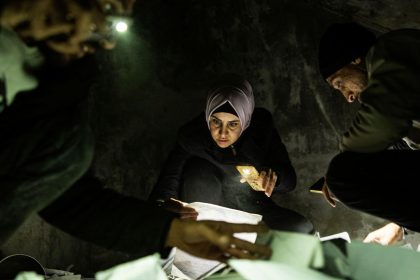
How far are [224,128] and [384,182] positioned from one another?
167cm

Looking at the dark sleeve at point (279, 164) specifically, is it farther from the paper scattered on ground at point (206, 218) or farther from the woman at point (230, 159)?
the paper scattered on ground at point (206, 218)

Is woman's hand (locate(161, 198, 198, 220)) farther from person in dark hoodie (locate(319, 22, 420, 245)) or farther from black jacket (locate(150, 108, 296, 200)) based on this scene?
person in dark hoodie (locate(319, 22, 420, 245))

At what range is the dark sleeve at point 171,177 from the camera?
425 centimetres

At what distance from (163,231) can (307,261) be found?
647 millimetres

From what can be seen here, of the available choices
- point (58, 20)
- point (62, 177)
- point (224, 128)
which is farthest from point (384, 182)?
point (58, 20)

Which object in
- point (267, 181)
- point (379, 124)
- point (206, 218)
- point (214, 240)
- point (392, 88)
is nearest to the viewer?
point (214, 240)

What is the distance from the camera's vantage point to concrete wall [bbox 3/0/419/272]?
4844mm

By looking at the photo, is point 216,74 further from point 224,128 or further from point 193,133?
point 224,128

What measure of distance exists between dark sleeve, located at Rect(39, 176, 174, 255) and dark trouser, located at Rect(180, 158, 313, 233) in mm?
2432

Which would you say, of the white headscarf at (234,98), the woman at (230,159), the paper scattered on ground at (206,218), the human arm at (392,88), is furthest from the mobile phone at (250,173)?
the human arm at (392,88)

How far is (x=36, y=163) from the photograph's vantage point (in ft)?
5.66

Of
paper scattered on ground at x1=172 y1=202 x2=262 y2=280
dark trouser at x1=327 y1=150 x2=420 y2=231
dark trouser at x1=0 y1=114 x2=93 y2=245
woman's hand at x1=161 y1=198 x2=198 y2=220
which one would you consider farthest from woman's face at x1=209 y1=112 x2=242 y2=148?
dark trouser at x1=0 y1=114 x2=93 y2=245

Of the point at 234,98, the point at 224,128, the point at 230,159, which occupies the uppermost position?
the point at 234,98

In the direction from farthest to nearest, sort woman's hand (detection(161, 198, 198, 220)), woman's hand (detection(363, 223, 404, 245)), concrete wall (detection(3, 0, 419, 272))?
1. concrete wall (detection(3, 0, 419, 272))
2. woman's hand (detection(363, 223, 404, 245))
3. woman's hand (detection(161, 198, 198, 220))
